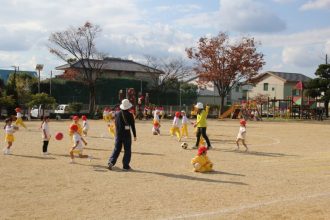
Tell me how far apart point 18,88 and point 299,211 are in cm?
4139

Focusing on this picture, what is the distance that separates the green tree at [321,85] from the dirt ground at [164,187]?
3410cm

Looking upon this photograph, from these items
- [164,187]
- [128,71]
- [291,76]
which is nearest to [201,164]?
[164,187]

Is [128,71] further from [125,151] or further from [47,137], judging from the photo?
[125,151]

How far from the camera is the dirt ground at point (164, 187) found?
6.46m

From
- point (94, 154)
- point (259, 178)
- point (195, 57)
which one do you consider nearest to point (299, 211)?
point (259, 178)

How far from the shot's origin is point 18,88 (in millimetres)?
44438

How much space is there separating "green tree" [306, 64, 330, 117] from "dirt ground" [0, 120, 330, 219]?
34104 millimetres

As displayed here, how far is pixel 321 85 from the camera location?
45562mm

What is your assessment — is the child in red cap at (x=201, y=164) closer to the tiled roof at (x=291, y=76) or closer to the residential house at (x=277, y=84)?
the residential house at (x=277, y=84)

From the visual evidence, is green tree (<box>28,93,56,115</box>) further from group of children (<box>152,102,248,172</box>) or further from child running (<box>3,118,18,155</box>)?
child running (<box>3,118,18,155</box>)

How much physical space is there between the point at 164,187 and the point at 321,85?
40.7 m

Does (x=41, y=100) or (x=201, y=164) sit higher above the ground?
(x=41, y=100)

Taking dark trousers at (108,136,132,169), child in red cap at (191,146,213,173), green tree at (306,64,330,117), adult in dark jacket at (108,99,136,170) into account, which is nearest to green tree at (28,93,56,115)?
green tree at (306,64,330,117)

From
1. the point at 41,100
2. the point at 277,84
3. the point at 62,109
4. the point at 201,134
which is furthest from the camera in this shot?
the point at 277,84
